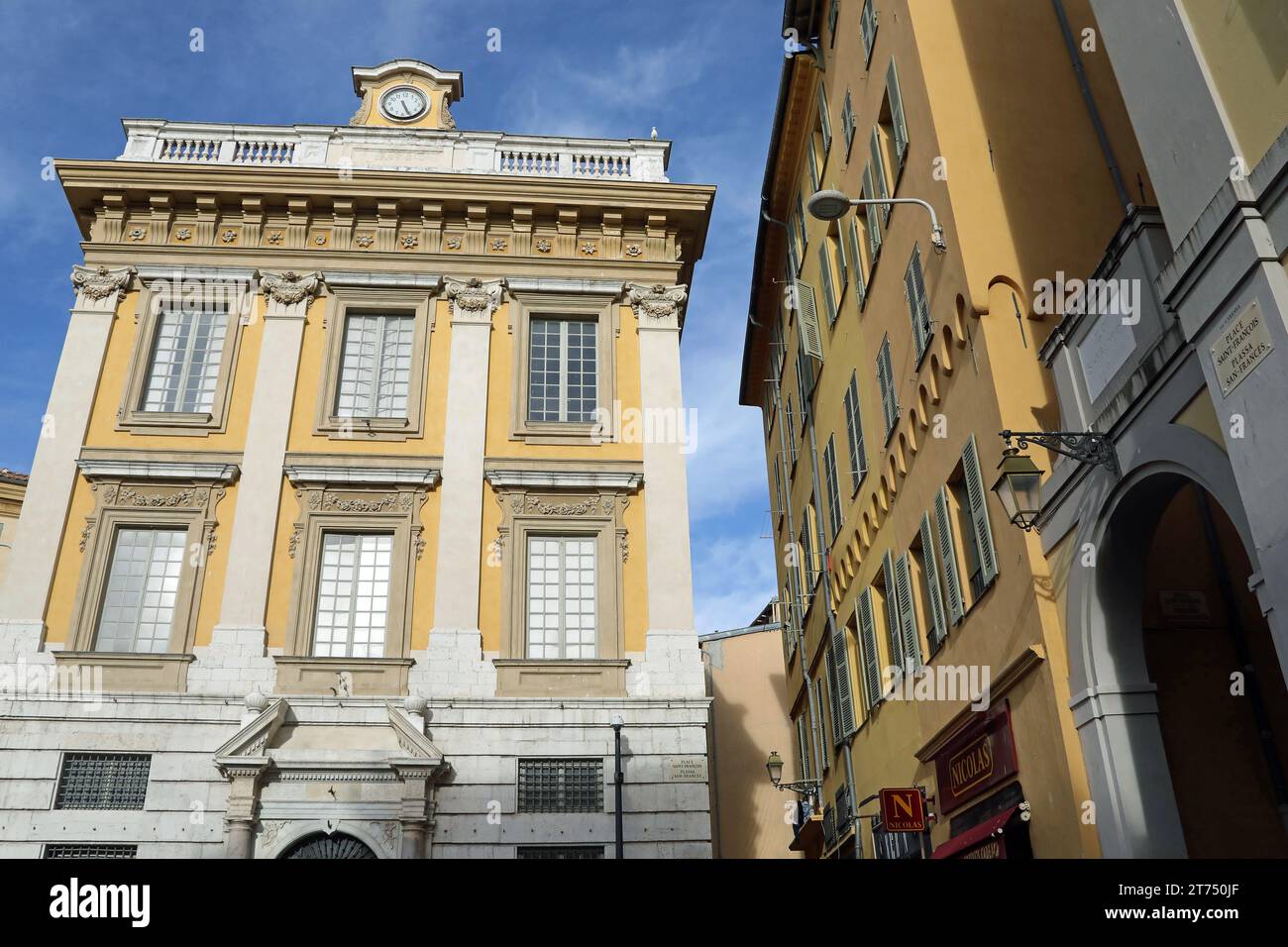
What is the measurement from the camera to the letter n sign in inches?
534

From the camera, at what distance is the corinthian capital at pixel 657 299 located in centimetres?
2064

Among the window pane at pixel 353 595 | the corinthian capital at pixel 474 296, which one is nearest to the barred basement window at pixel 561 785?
the window pane at pixel 353 595

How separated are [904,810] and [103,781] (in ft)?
38.3

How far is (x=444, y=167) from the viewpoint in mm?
21922

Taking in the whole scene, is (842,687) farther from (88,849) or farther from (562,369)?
(88,849)

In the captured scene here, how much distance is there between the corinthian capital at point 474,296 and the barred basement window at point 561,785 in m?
8.39

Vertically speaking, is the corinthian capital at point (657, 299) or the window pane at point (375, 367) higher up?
the corinthian capital at point (657, 299)

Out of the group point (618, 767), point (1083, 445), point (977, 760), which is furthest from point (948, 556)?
point (618, 767)

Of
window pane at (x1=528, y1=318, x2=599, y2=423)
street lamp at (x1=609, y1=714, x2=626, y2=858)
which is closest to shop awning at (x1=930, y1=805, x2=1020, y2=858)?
street lamp at (x1=609, y1=714, x2=626, y2=858)

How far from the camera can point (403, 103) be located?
23328 millimetres

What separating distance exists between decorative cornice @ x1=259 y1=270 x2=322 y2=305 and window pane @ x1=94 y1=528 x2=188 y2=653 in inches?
188

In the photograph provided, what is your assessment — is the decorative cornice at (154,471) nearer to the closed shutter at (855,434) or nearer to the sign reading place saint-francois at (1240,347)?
the closed shutter at (855,434)

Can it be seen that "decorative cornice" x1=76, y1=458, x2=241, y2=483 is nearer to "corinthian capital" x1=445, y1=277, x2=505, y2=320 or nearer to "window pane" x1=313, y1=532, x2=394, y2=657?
"window pane" x1=313, y1=532, x2=394, y2=657
